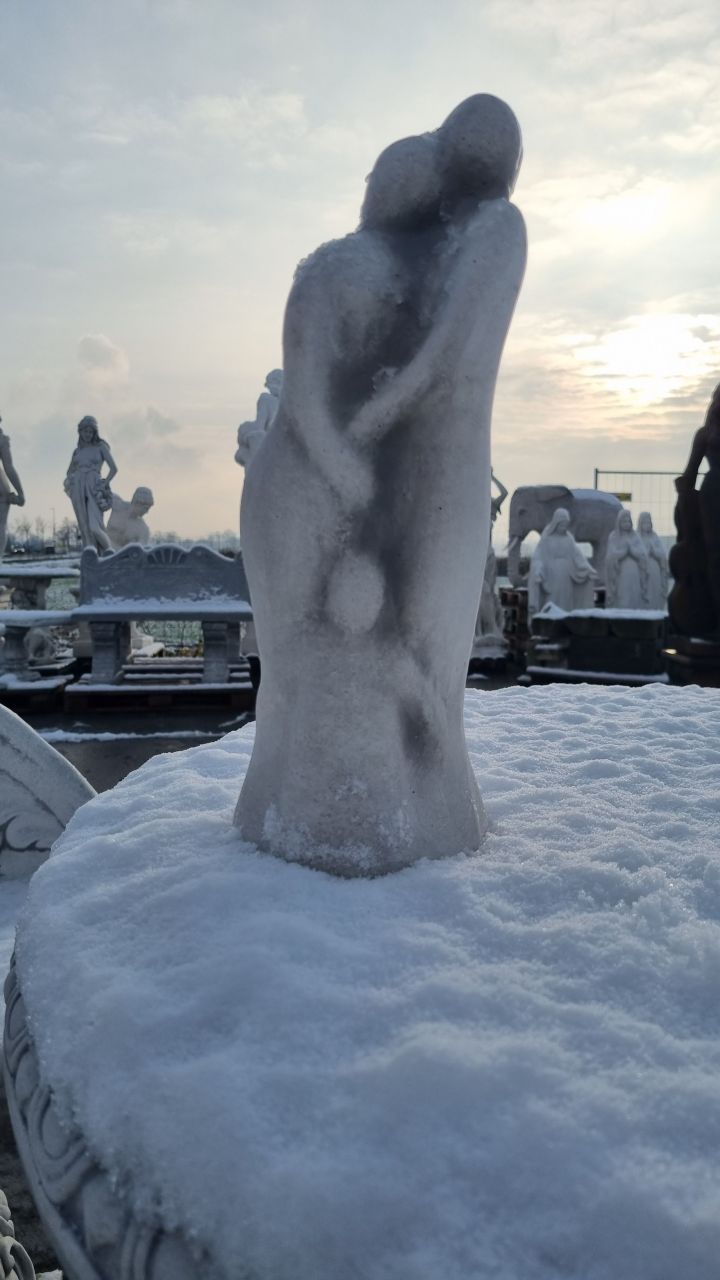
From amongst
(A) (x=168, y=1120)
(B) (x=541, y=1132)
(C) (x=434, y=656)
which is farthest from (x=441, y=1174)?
(C) (x=434, y=656)

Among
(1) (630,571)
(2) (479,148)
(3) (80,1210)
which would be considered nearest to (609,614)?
(1) (630,571)

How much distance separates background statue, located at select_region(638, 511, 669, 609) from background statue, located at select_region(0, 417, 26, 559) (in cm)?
793

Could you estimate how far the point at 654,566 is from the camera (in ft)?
37.6

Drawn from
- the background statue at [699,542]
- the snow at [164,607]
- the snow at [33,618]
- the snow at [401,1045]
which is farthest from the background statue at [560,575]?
the snow at [401,1045]

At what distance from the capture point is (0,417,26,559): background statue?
10.1 meters

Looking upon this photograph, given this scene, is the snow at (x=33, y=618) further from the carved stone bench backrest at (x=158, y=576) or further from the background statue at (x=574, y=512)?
the background statue at (x=574, y=512)

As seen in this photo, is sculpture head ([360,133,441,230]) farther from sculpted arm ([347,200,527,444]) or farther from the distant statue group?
the distant statue group

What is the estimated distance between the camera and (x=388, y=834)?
1971mm

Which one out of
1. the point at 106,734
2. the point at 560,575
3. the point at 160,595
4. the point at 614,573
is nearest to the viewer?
the point at 106,734

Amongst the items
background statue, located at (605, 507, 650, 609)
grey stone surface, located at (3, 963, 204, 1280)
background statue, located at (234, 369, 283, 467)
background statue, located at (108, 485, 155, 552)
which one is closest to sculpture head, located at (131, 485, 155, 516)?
background statue, located at (108, 485, 155, 552)

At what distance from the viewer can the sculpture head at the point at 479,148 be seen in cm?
199

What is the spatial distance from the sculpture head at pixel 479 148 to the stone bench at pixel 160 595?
271 inches

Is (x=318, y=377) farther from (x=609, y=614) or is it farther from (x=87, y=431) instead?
(x=87, y=431)

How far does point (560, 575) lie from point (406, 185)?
969cm
